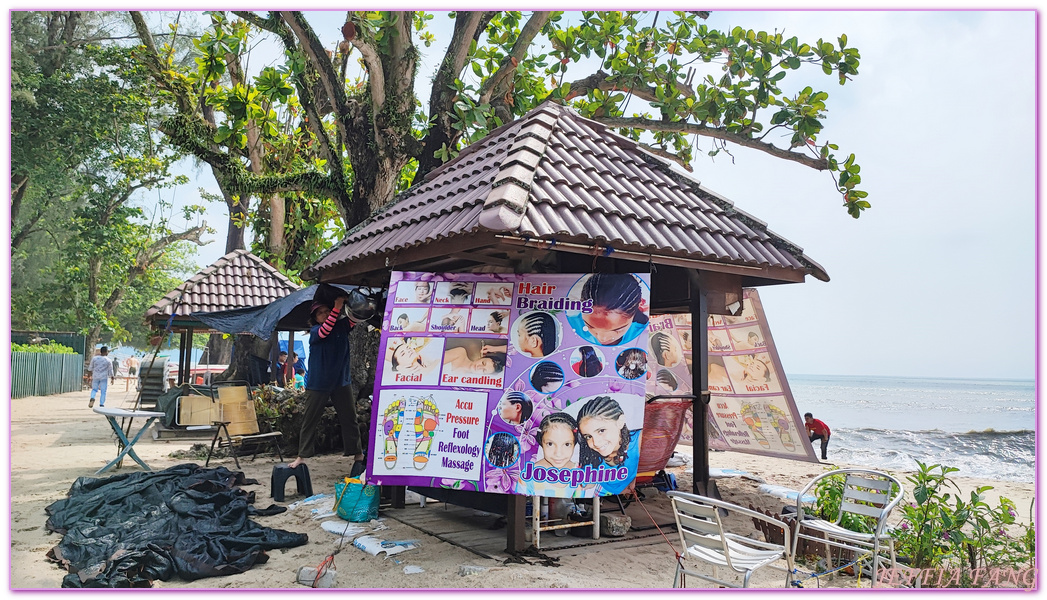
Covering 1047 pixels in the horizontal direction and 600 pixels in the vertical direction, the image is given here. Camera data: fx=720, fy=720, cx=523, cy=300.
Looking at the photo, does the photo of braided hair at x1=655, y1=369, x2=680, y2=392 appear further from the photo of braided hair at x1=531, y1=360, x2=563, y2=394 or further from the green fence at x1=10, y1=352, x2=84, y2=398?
the green fence at x1=10, y1=352, x2=84, y2=398

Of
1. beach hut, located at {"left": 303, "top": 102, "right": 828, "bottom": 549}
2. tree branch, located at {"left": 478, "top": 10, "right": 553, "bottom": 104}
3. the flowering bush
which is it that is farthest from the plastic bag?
tree branch, located at {"left": 478, "top": 10, "right": 553, "bottom": 104}

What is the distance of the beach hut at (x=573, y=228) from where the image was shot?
5.25 metres

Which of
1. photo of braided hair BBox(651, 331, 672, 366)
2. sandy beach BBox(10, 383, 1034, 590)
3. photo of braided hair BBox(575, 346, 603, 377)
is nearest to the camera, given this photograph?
sandy beach BBox(10, 383, 1034, 590)

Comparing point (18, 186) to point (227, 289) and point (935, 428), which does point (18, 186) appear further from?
point (935, 428)

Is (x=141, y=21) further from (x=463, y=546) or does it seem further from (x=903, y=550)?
(x=903, y=550)

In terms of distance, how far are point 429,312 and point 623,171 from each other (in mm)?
2334

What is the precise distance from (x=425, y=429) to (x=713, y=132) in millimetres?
8212

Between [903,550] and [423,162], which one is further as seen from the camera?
[423,162]

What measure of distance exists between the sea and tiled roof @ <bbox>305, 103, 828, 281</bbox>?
10.1 ft

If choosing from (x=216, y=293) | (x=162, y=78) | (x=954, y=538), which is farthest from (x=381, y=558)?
(x=162, y=78)

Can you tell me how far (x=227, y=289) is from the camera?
14.0m

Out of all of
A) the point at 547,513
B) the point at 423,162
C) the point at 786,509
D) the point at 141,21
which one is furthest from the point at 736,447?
the point at 141,21

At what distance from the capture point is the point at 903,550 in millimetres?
4766

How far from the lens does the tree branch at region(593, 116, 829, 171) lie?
11.2 metres
